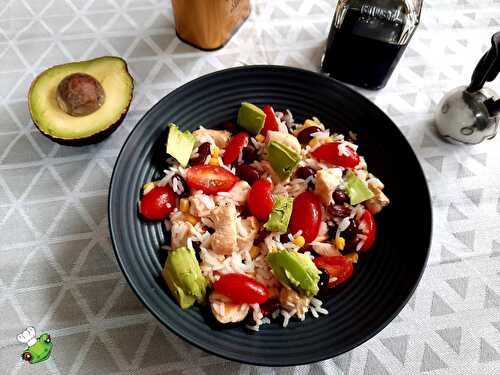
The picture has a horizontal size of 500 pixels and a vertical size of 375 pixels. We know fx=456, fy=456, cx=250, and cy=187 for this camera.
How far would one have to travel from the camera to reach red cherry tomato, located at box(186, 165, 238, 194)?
134 cm

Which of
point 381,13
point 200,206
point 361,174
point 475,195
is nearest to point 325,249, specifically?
point 361,174

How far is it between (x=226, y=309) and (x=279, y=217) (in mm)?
293

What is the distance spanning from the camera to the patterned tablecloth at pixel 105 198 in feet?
4.28

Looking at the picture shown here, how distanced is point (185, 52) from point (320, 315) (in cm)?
118

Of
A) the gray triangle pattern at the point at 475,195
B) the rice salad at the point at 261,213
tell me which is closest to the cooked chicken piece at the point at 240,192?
the rice salad at the point at 261,213

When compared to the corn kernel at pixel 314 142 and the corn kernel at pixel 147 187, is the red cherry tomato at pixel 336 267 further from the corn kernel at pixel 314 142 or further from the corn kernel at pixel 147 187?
the corn kernel at pixel 147 187

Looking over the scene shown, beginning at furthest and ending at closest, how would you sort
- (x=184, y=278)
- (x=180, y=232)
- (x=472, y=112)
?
(x=472, y=112)
(x=180, y=232)
(x=184, y=278)

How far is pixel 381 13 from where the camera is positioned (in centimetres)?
154

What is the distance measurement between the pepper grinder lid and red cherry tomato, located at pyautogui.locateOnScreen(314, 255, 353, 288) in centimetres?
74

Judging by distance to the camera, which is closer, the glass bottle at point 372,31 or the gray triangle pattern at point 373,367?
the gray triangle pattern at point 373,367

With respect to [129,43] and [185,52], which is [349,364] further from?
[129,43]

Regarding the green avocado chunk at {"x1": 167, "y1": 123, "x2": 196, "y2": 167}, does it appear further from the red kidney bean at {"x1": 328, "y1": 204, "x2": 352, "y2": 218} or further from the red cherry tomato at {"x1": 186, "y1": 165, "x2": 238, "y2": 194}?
the red kidney bean at {"x1": 328, "y1": 204, "x2": 352, "y2": 218}

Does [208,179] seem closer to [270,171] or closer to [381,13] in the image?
[270,171]

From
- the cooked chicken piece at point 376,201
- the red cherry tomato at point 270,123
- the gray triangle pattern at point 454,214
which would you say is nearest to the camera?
the cooked chicken piece at point 376,201
